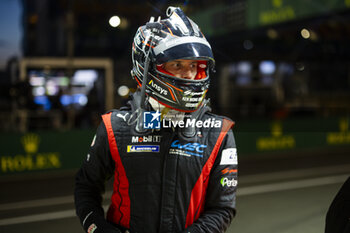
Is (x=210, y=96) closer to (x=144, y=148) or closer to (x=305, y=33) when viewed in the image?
(x=144, y=148)

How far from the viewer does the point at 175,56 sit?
65.7 inches

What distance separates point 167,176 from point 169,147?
4.4 inches

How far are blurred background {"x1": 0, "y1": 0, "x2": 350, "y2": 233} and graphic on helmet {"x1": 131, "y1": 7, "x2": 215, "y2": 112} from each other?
0.24m

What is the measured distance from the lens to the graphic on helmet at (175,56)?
1.67 m

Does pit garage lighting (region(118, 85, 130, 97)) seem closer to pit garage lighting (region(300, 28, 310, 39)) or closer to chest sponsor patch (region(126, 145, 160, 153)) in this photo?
chest sponsor patch (region(126, 145, 160, 153))

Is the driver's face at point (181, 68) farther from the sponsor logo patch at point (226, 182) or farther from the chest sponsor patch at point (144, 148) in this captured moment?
the sponsor logo patch at point (226, 182)

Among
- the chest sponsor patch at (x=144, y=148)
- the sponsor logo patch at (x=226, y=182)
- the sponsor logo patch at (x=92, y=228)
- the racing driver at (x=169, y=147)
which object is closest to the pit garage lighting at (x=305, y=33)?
the racing driver at (x=169, y=147)

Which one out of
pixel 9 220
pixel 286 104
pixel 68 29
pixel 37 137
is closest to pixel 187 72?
pixel 9 220

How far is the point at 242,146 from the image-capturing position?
11.2m

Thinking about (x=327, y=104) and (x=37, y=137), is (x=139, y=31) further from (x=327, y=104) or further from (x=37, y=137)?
(x=327, y=104)

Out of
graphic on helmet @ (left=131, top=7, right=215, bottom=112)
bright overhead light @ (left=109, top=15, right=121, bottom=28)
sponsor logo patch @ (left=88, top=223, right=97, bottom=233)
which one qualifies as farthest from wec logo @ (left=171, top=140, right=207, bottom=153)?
bright overhead light @ (left=109, top=15, right=121, bottom=28)

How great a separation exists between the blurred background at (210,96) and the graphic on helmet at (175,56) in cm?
24

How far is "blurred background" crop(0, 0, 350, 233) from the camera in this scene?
9.73ft

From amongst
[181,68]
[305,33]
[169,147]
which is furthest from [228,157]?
[305,33]
